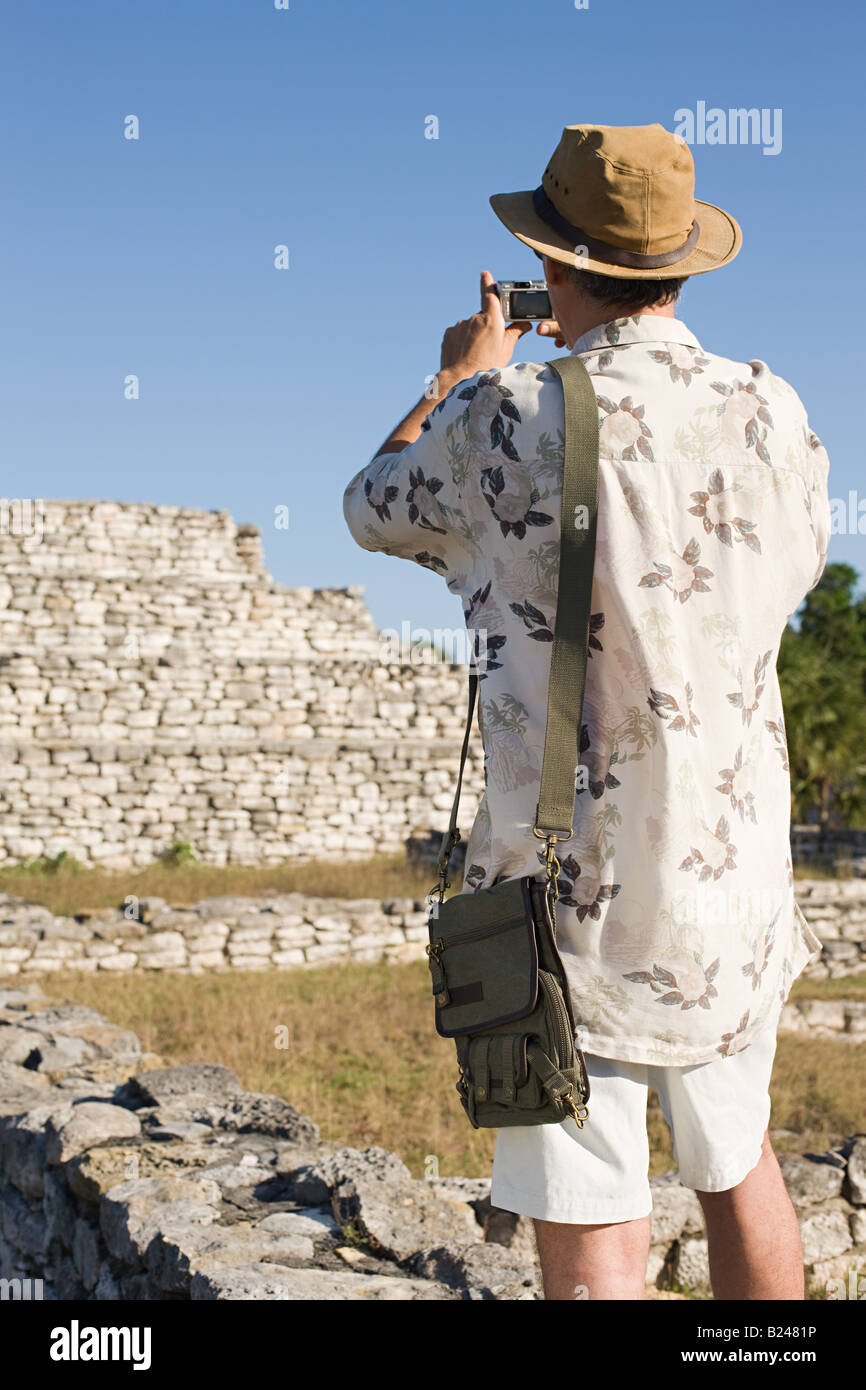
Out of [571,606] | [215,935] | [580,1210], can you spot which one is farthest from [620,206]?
[215,935]

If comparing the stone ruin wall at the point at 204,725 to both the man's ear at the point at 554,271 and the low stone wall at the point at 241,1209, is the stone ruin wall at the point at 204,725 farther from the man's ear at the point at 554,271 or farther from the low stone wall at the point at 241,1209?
the man's ear at the point at 554,271

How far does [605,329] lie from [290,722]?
51.1 feet

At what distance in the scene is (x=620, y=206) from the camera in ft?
5.75

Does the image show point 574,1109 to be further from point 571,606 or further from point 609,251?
point 609,251

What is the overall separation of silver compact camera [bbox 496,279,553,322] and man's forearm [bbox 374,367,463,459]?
14cm

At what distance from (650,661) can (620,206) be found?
0.71 meters

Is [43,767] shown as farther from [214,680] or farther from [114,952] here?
[114,952]

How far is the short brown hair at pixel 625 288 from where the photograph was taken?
180cm

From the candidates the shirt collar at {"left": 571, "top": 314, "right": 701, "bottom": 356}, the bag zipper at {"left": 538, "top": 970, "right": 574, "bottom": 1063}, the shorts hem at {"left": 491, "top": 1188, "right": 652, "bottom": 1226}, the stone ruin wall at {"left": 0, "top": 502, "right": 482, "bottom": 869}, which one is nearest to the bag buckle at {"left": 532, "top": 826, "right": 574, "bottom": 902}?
the bag zipper at {"left": 538, "top": 970, "right": 574, "bottom": 1063}

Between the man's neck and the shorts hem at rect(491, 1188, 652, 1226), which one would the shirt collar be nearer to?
the man's neck

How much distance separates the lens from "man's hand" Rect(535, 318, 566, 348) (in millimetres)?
2039

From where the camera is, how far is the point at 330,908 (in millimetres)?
11148
